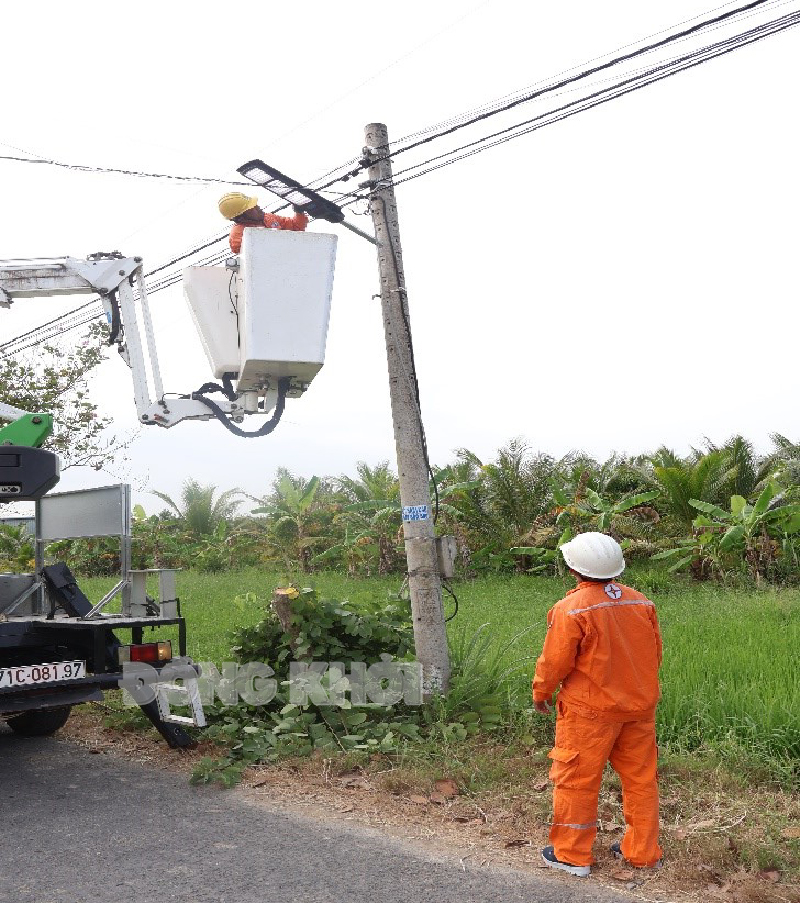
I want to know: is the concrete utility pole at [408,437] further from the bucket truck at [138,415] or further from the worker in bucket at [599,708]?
the worker in bucket at [599,708]

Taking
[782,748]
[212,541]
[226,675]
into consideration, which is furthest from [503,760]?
[212,541]

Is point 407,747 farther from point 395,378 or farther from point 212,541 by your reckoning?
point 212,541

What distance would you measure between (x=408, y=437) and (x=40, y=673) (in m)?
3.15

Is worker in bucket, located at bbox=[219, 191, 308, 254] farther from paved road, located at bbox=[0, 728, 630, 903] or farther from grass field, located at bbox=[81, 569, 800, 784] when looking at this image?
paved road, located at bbox=[0, 728, 630, 903]

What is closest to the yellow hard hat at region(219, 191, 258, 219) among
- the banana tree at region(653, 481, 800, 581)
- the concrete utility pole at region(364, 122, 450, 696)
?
the concrete utility pole at region(364, 122, 450, 696)

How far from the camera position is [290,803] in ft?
18.5

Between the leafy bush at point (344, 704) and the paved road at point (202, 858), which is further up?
the leafy bush at point (344, 704)

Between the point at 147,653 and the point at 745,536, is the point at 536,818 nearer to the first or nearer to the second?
the point at 147,653

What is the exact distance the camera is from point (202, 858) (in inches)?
185

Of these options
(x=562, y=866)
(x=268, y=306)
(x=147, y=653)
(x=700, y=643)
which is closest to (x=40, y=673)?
(x=147, y=653)

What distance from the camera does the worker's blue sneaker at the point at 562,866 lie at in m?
4.40

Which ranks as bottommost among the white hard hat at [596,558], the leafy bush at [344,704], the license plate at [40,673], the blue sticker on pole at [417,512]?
the leafy bush at [344,704]

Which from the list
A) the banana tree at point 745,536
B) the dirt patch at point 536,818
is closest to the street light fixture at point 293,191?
the dirt patch at point 536,818

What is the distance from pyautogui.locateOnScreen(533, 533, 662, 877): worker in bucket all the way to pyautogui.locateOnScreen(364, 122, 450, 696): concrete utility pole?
2.47 metres
